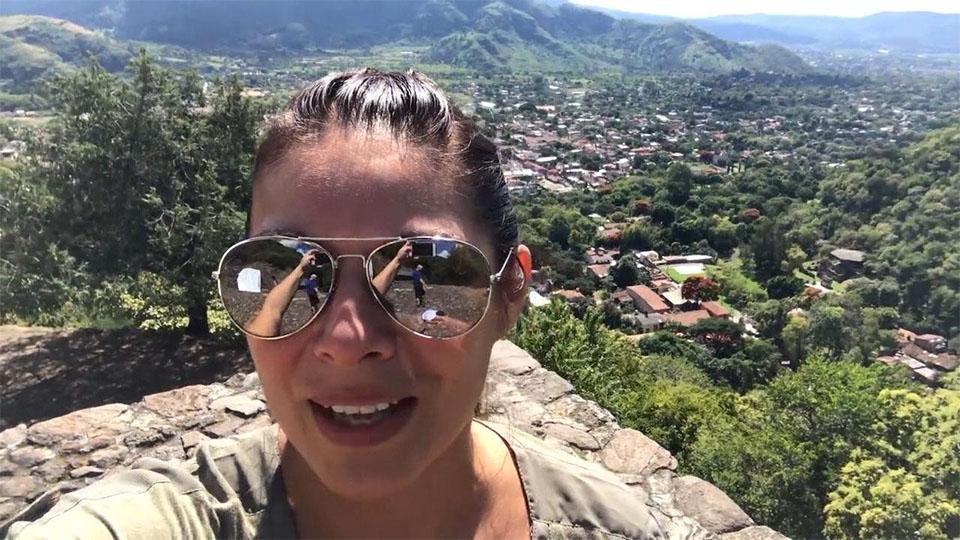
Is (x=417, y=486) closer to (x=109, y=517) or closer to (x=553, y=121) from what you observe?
(x=109, y=517)

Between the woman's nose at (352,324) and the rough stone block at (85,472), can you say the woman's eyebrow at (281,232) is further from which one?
the rough stone block at (85,472)

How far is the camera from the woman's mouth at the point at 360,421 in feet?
2.93

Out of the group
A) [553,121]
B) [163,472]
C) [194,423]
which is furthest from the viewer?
[553,121]

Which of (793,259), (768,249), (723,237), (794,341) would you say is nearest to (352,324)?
(794,341)

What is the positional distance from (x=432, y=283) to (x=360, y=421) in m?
0.25

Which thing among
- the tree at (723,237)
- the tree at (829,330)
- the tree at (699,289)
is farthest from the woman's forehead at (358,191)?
the tree at (723,237)

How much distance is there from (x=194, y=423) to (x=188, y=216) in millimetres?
3891

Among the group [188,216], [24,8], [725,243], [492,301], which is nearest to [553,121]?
[725,243]

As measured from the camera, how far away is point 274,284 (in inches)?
40.8

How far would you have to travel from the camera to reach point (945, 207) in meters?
35.4

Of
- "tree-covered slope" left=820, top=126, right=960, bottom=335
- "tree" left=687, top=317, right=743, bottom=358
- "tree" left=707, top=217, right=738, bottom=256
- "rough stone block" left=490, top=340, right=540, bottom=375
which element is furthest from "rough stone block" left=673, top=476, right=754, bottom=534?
"tree" left=707, top=217, right=738, bottom=256

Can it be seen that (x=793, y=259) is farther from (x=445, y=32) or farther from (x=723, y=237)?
(x=445, y=32)

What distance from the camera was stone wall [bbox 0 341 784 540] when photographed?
9.85ft

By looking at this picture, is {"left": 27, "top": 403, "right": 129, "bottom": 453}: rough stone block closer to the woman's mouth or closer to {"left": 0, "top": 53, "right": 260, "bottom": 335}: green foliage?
{"left": 0, "top": 53, "right": 260, "bottom": 335}: green foliage
